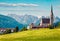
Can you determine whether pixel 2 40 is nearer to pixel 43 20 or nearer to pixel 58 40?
pixel 58 40

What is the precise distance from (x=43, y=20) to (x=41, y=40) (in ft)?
305

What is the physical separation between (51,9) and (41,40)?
91.0 meters

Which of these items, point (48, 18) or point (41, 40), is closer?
point (41, 40)

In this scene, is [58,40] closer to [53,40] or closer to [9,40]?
[53,40]

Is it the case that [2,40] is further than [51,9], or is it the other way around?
[51,9]

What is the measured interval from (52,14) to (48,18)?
5482 millimetres

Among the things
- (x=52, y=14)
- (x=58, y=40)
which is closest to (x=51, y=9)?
(x=52, y=14)

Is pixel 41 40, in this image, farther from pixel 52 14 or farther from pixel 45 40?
pixel 52 14

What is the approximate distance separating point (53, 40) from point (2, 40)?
7551 millimetres

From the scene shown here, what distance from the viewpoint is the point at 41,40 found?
30547 millimetres

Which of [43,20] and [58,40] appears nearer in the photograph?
[58,40]

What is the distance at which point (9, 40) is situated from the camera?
30.2 m

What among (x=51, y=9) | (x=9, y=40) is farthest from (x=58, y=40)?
(x=51, y=9)

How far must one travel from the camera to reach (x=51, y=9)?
12038cm
